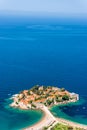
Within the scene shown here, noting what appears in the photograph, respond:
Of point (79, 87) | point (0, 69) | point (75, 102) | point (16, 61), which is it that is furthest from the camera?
point (16, 61)

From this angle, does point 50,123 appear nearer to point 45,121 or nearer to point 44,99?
point 45,121

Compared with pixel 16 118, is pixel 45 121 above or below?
below

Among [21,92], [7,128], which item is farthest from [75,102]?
[7,128]

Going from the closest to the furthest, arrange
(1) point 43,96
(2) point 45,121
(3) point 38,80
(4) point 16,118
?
1. (2) point 45,121
2. (4) point 16,118
3. (1) point 43,96
4. (3) point 38,80

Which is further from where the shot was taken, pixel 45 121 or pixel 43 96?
pixel 43 96

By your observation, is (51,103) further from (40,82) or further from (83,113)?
(40,82)

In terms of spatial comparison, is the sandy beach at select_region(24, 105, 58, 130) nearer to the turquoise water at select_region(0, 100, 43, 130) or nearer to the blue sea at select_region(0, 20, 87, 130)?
the turquoise water at select_region(0, 100, 43, 130)

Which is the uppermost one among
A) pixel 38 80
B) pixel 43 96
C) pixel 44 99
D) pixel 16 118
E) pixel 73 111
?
pixel 38 80

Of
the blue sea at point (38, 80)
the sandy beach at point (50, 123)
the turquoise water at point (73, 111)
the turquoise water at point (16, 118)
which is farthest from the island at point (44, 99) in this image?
the blue sea at point (38, 80)

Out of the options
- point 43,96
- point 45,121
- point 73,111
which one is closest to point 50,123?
point 45,121

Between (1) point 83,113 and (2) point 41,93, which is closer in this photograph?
(1) point 83,113

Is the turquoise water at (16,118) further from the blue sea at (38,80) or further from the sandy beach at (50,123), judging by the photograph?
the sandy beach at (50,123)
